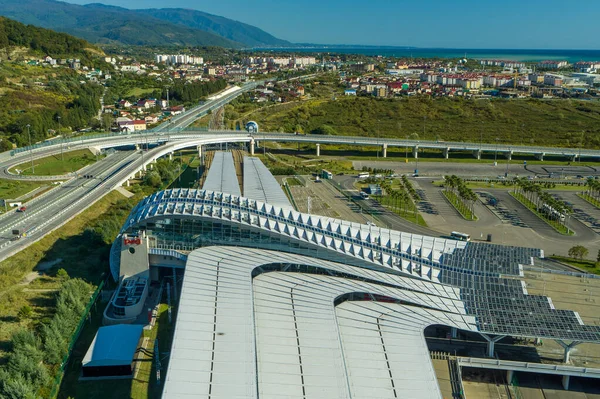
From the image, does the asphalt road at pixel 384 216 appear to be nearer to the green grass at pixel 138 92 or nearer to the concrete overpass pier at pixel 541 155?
the concrete overpass pier at pixel 541 155

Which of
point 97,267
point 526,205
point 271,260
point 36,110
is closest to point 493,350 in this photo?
point 271,260

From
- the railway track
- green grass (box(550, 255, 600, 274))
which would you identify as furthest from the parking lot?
the railway track

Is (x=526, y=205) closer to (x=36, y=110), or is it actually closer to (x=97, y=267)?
(x=97, y=267)

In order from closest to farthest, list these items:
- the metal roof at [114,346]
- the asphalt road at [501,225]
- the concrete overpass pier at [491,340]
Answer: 1. the metal roof at [114,346]
2. the concrete overpass pier at [491,340]
3. the asphalt road at [501,225]

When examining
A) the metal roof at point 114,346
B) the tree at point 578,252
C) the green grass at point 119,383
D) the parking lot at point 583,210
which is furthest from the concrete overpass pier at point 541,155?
the metal roof at point 114,346

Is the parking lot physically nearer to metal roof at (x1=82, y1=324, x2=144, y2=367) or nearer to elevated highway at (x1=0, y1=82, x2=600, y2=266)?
elevated highway at (x1=0, y1=82, x2=600, y2=266)
